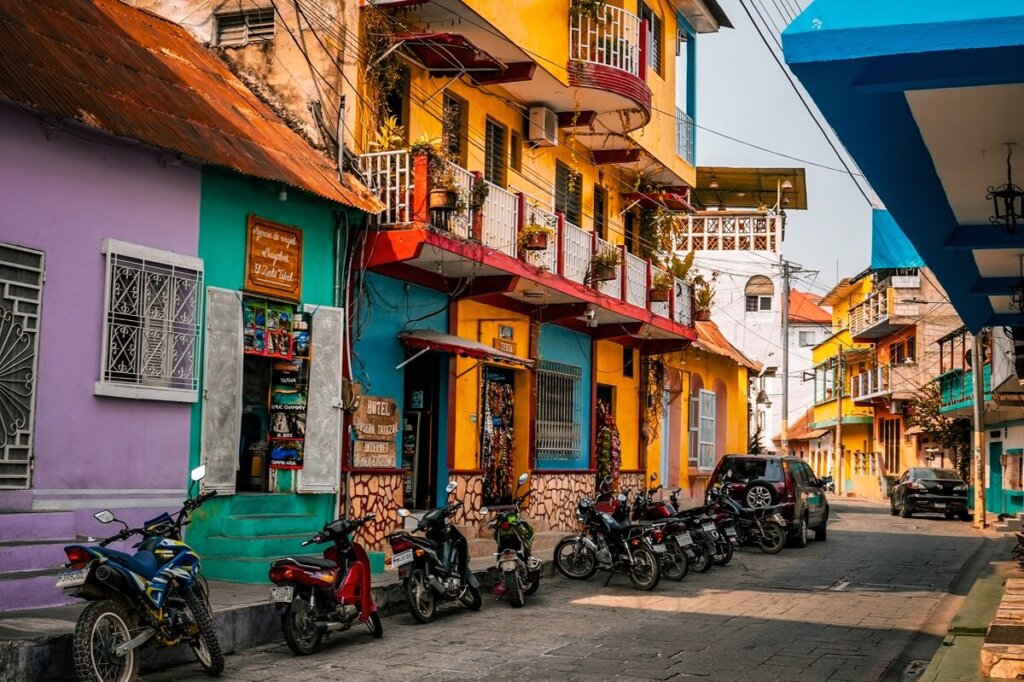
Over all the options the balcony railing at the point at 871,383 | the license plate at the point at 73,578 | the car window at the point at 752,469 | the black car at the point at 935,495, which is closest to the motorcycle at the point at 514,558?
the license plate at the point at 73,578

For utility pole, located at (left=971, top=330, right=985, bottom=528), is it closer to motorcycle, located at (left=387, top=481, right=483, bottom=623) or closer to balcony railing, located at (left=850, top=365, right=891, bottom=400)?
balcony railing, located at (left=850, top=365, right=891, bottom=400)

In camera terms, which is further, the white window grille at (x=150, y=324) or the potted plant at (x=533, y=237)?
the potted plant at (x=533, y=237)

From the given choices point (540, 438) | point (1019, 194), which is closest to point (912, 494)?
point (540, 438)

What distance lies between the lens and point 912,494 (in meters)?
36.6

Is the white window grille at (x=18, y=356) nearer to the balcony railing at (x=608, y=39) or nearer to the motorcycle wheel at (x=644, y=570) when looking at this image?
the motorcycle wheel at (x=644, y=570)

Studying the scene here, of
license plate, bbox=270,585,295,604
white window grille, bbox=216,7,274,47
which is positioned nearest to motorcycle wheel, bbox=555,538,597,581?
license plate, bbox=270,585,295,604

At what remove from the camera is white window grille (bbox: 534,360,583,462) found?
21281mm

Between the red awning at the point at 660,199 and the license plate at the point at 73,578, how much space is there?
18.6 meters

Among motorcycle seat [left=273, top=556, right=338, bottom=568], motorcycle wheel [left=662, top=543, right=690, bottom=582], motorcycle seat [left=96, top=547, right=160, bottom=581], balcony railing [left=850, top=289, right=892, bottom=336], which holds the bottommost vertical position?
motorcycle wheel [left=662, top=543, right=690, bottom=582]

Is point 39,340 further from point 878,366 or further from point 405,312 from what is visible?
Result: point 878,366

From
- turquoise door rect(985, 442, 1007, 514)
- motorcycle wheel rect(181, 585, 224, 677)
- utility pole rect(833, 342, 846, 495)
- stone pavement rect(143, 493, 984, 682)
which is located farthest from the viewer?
utility pole rect(833, 342, 846, 495)

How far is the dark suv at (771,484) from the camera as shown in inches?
878

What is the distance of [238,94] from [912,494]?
2775 cm

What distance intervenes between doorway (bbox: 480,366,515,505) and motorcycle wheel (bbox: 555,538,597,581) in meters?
3.02
